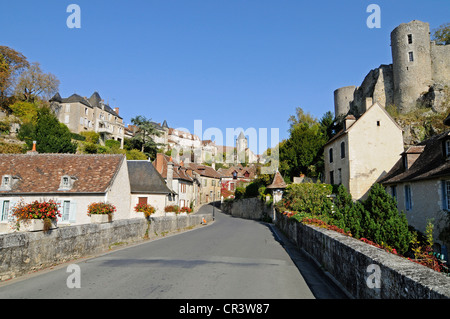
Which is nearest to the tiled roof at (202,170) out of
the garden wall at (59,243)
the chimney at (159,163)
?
the chimney at (159,163)

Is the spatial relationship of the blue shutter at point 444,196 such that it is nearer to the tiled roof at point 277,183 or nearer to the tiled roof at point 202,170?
the tiled roof at point 277,183

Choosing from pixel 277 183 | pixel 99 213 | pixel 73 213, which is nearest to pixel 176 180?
pixel 277 183

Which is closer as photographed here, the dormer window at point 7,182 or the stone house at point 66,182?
the stone house at point 66,182

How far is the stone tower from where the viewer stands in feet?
143

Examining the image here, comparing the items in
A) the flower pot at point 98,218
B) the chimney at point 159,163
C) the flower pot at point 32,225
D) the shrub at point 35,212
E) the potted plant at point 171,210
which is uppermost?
the chimney at point 159,163

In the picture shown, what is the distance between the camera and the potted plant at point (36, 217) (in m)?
8.07

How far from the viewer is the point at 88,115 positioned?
62.8m

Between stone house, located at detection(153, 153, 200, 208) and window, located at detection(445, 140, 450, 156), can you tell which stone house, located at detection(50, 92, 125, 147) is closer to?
stone house, located at detection(153, 153, 200, 208)

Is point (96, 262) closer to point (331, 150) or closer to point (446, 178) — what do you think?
point (446, 178)

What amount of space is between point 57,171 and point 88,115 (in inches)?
1692

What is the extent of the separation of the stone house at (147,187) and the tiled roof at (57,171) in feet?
21.4

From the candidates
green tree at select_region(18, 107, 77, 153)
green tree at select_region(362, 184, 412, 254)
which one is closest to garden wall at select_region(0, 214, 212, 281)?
green tree at select_region(362, 184, 412, 254)

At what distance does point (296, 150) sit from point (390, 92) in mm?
17791

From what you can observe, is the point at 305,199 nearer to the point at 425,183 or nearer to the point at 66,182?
the point at 425,183
